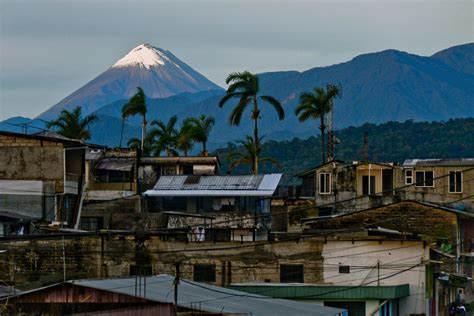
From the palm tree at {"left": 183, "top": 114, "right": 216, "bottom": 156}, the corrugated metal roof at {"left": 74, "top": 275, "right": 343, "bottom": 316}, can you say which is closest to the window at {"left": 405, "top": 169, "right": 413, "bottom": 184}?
the palm tree at {"left": 183, "top": 114, "right": 216, "bottom": 156}

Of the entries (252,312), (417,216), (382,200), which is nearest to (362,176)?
(382,200)

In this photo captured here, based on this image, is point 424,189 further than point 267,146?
No

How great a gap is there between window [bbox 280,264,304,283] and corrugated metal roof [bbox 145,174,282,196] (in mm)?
10367

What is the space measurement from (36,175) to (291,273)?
12.3 metres

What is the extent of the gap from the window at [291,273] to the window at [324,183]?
81.6 ft

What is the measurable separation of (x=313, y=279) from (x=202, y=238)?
466 centimetres

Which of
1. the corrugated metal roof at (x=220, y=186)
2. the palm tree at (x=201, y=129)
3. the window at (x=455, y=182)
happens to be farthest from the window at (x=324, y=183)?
the corrugated metal roof at (x=220, y=186)

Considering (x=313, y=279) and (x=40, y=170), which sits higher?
(x=40, y=170)

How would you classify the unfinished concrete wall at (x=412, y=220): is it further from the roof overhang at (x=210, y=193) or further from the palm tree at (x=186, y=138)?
the palm tree at (x=186, y=138)

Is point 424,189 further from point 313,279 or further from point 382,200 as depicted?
point 313,279

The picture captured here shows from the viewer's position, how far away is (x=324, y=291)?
46.3 metres

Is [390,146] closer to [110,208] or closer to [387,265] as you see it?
[110,208]

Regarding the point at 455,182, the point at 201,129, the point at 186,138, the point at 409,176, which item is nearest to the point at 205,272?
the point at 409,176

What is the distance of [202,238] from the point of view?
51.7 meters
